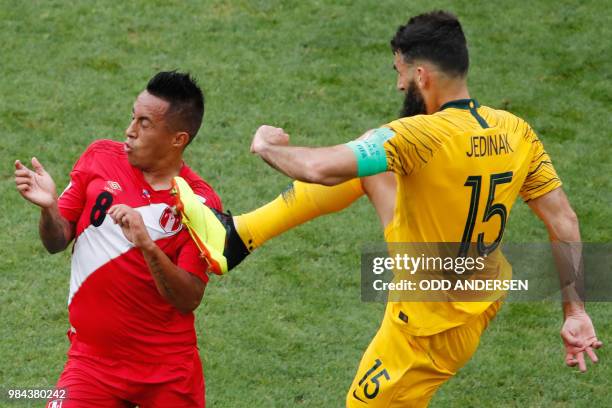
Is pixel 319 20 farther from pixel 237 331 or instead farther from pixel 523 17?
pixel 237 331

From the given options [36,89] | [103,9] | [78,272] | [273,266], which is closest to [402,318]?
[78,272]

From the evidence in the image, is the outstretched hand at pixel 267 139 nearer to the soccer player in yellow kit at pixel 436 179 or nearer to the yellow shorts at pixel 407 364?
the soccer player in yellow kit at pixel 436 179

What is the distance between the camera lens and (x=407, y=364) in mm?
5848

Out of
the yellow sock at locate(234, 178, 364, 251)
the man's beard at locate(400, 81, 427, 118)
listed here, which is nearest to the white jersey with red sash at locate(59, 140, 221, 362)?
the yellow sock at locate(234, 178, 364, 251)

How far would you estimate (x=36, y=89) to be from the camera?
36.1 ft

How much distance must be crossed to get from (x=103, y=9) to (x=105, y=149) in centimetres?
688

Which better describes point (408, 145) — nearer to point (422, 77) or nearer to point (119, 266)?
point (422, 77)

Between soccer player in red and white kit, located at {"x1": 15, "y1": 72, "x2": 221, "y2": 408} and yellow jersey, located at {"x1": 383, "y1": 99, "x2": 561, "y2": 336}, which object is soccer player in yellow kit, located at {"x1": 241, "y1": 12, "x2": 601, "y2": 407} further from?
soccer player in red and white kit, located at {"x1": 15, "y1": 72, "x2": 221, "y2": 408}

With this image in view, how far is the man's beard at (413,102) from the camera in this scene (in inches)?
217

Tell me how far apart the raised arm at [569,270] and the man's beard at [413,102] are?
0.84m

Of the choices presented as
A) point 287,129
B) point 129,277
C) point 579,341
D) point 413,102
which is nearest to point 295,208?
point 413,102

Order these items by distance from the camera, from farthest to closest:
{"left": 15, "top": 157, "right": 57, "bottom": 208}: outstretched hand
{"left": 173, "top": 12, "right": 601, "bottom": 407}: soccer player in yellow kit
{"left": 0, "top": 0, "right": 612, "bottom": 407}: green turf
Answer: {"left": 0, "top": 0, "right": 612, "bottom": 407}: green turf
{"left": 15, "top": 157, "right": 57, "bottom": 208}: outstretched hand
{"left": 173, "top": 12, "right": 601, "bottom": 407}: soccer player in yellow kit

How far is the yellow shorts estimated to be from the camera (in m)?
5.85

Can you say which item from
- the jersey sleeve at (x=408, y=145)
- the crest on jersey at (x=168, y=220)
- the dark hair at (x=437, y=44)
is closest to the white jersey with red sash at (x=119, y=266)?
the crest on jersey at (x=168, y=220)
